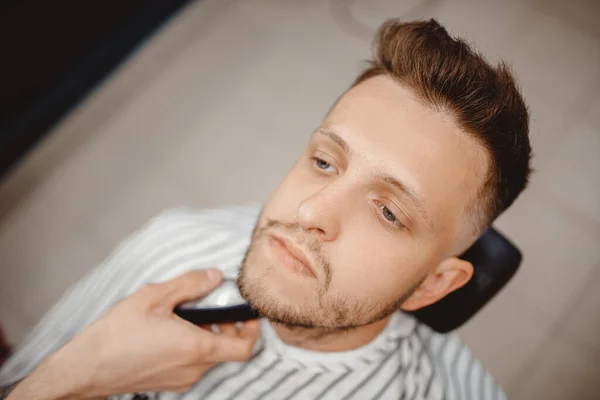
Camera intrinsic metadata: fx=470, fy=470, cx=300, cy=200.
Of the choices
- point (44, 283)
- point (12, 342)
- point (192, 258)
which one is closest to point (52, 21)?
point (44, 283)

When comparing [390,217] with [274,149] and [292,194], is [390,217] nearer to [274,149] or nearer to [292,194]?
[292,194]

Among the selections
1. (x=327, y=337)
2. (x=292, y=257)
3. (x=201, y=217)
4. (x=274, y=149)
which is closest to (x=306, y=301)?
(x=292, y=257)

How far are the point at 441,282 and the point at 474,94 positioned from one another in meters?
0.42

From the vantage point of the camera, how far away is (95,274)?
134cm

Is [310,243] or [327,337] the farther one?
[327,337]

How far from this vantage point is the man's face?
0.89 meters

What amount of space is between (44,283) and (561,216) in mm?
2093

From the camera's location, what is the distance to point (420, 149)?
89 cm

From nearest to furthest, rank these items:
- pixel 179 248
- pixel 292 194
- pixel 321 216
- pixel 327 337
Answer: pixel 321 216, pixel 292 194, pixel 327 337, pixel 179 248

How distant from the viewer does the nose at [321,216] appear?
0.88 metres

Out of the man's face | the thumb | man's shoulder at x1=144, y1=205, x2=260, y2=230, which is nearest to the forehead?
the man's face

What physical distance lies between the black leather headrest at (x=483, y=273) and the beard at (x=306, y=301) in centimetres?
22

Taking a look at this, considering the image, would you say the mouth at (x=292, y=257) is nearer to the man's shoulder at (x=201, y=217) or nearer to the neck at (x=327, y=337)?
the neck at (x=327, y=337)

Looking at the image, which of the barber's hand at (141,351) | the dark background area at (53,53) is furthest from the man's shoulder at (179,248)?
the dark background area at (53,53)
